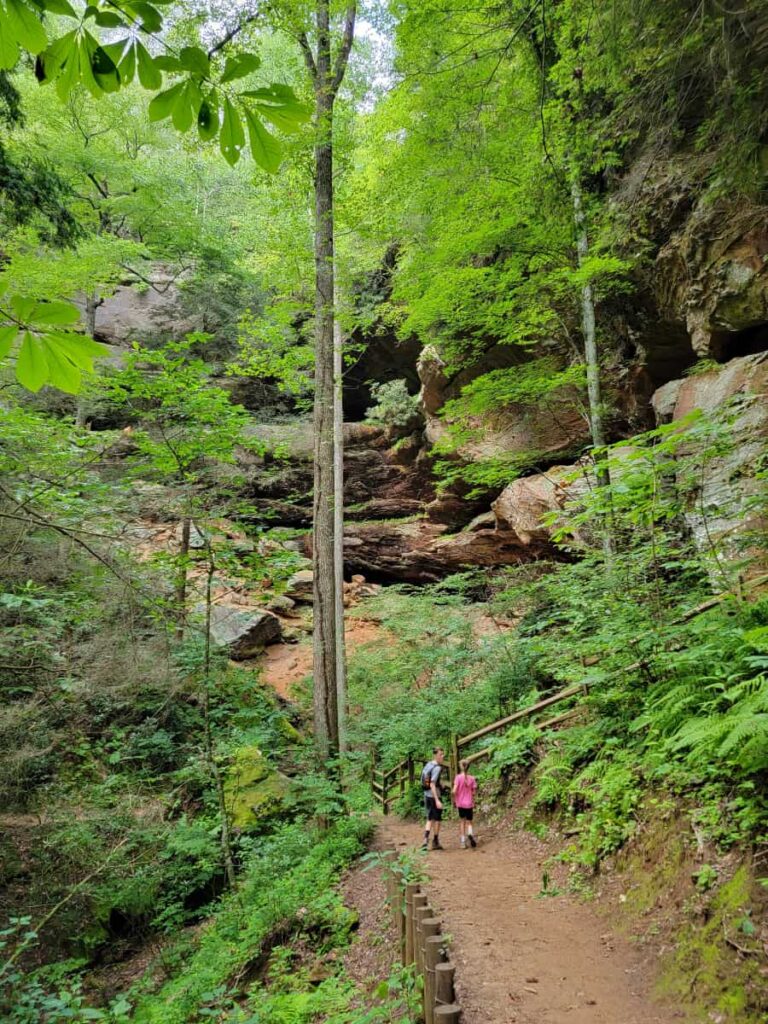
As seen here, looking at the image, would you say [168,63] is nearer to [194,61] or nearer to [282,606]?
[194,61]

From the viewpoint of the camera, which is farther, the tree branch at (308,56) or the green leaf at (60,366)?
the tree branch at (308,56)

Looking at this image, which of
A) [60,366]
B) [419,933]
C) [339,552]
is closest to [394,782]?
[339,552]

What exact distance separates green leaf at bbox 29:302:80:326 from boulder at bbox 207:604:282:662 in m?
15.3

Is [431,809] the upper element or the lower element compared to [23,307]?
lower

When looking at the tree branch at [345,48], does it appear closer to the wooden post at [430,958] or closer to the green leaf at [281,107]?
the green leaf at [281,107]

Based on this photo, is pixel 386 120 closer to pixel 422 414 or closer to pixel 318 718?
pixel 422 414

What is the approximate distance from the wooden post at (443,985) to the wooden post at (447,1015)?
0.39 feet

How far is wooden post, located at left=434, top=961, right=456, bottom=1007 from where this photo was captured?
2.96 meters

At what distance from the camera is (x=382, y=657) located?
1533cm

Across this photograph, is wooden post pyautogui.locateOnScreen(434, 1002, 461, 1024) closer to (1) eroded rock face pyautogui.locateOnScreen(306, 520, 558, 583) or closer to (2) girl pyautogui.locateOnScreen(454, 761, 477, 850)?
(2) girl pyautogui.locateOnScreen(454, 761, 477, 850)

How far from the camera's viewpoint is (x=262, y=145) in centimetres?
129

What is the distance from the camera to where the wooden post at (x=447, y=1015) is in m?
2.79

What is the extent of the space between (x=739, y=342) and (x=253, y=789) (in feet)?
34.8

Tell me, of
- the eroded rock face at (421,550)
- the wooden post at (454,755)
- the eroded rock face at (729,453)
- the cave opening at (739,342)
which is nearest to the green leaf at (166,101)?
the eroded rock face at (729,453)
